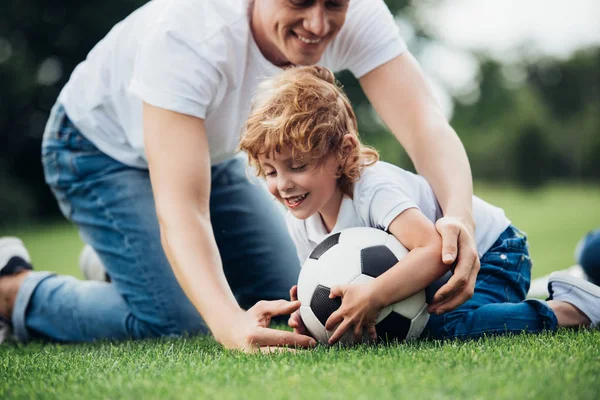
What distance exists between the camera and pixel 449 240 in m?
2.68

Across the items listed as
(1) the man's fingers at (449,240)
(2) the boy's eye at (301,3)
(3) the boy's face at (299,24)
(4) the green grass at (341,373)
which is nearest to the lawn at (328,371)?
(4) the green grass at (341,373)

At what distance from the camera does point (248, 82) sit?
348 centimetres

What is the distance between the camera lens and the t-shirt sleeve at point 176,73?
3082 mm

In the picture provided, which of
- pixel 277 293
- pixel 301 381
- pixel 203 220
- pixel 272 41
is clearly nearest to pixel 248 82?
pixel 272 41

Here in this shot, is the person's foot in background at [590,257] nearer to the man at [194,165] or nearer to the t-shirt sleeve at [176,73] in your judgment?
the man at [194,165]

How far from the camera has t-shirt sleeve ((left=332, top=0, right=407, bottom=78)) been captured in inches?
138

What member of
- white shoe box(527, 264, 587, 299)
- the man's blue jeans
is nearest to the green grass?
the man's blue jeans

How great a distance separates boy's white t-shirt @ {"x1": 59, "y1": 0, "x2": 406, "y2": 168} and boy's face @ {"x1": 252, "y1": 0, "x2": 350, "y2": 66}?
114 millimetres

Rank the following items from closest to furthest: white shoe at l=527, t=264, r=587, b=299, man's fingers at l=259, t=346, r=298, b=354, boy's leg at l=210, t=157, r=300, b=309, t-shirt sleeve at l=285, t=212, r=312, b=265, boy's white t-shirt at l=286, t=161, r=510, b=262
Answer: man's fingers at l=259, t=346, r=298, b=354
boy's white t-shirt at l=286, t=161, r=510, b=262
t-shirt sleeve at l=285, t=212, r=312, b=265
boy's leg at l=210, t=157, r=300, b=309
white shoe at l=527, t=264, r=587, b=299

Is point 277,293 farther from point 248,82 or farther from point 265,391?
A: point 265,391

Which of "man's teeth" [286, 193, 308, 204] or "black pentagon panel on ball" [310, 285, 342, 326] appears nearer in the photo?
"black pentagon panel on ball" [310, 285, 342, 326]

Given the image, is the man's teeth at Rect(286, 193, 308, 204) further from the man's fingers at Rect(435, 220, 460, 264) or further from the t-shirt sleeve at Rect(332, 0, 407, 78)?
the t-shirt sleeve at Rect(332, 0, 407, 78)

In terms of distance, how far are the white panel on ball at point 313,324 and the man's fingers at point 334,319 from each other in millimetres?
80

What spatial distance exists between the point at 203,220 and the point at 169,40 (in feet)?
2.87
